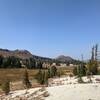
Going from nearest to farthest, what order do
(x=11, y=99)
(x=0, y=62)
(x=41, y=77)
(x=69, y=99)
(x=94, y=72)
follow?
(x=69, y=99)
(x=11, y=99)
(x=94, y=72)
(x=41, y=77)
(x=0, y=62)

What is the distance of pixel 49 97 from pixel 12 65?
5865 inches

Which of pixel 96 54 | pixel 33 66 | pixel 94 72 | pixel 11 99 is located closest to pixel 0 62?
pixel 33 66

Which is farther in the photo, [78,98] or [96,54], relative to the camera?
[96,54]

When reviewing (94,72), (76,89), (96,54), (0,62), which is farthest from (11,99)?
(0,62)

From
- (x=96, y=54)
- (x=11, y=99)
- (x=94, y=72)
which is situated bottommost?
(x=11, y=99)

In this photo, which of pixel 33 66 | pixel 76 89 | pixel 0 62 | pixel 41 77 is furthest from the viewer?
pixel 33 66

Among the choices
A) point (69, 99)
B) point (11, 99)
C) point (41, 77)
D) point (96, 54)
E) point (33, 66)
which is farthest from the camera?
point (33, 66)

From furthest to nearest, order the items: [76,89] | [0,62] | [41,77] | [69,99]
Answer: [0,62], [41,77], [76,89], [69,99]

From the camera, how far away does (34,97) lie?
80.6ft

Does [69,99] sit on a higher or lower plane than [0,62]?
lower

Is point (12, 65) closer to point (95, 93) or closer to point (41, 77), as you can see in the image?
point (41, 77)

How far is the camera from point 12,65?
6708 inches

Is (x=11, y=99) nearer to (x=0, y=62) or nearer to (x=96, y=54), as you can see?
(x=96, y=54)

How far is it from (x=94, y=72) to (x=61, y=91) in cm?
2451
